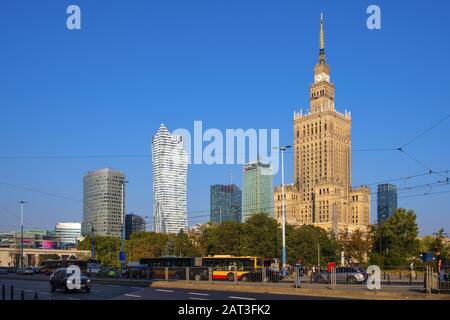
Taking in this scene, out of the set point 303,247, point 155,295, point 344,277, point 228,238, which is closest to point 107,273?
point 228,238

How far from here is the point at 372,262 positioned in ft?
286

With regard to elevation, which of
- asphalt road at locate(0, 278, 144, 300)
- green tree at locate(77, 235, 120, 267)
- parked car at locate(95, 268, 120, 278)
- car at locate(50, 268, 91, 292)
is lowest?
green tree at locate(77, 235, 120, 267)

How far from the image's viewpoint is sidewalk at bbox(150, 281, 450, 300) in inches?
1204

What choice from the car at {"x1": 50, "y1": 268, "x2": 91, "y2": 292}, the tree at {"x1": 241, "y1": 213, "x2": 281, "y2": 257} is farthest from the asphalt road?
the tree at {"x1": 241, "y1": 213, "x2": 281, "y2": 257}

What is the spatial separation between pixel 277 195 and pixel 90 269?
13006 cm

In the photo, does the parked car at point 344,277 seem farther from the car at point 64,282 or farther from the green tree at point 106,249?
the green tree at point 106,249

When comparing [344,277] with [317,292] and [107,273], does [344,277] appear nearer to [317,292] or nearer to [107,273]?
[317,292]

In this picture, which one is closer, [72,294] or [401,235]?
[72,294]

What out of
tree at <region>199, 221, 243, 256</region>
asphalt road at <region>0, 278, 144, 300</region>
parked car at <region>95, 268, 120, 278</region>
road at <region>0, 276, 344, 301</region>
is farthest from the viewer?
tree at <region>199, 221, 243, 256</region>

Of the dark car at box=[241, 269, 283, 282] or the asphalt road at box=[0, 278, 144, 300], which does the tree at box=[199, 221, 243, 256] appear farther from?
the asphalt road at box=[0, 278, 144, 300]

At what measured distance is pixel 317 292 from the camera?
1371 inches

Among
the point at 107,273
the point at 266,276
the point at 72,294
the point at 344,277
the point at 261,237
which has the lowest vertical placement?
the point at 107,273

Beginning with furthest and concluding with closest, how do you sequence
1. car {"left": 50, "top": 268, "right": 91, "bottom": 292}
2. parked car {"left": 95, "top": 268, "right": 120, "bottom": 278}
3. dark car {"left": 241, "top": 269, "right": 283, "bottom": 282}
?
1. parked car {"left": 95, "top": 268, "right": 120, "bottom": 278}
2. dark car {"left": 241, "top": 269, "right": 283, "bottom": 282}
3. car {"left": 50, "top": 268, "right": 91, "bottom": 292}
